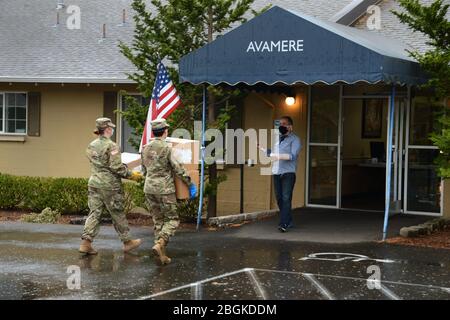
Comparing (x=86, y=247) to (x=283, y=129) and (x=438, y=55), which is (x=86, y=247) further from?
(x=438, y=55)

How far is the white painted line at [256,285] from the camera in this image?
7625mm

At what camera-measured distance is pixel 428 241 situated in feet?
36.2

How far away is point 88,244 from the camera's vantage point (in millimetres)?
9977

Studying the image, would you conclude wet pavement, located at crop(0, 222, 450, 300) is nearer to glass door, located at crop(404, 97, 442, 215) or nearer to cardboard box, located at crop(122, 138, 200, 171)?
cardboard box, located at crop(122, 138, 200, 171)

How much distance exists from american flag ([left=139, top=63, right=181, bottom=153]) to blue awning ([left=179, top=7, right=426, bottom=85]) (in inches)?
23.9

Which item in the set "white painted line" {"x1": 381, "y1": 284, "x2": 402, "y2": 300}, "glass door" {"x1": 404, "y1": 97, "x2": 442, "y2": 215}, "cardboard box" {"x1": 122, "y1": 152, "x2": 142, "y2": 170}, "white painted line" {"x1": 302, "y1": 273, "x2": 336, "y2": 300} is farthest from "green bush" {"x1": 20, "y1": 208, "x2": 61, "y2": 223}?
"white painted line" {"x1": 381, "y1": 284, "x2": 402, "y2": 300}

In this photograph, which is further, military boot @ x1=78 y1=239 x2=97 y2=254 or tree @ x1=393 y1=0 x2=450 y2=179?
tree @ x1=393 y1=0 x2=450 y2=179

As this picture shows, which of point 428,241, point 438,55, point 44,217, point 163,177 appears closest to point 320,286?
point 163,177

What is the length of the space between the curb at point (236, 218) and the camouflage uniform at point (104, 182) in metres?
2.97

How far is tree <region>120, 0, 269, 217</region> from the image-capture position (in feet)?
41.3

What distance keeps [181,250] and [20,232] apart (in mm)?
3428

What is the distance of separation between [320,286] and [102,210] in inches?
134

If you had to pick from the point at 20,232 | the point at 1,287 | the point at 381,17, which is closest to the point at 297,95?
the point at 381,17
